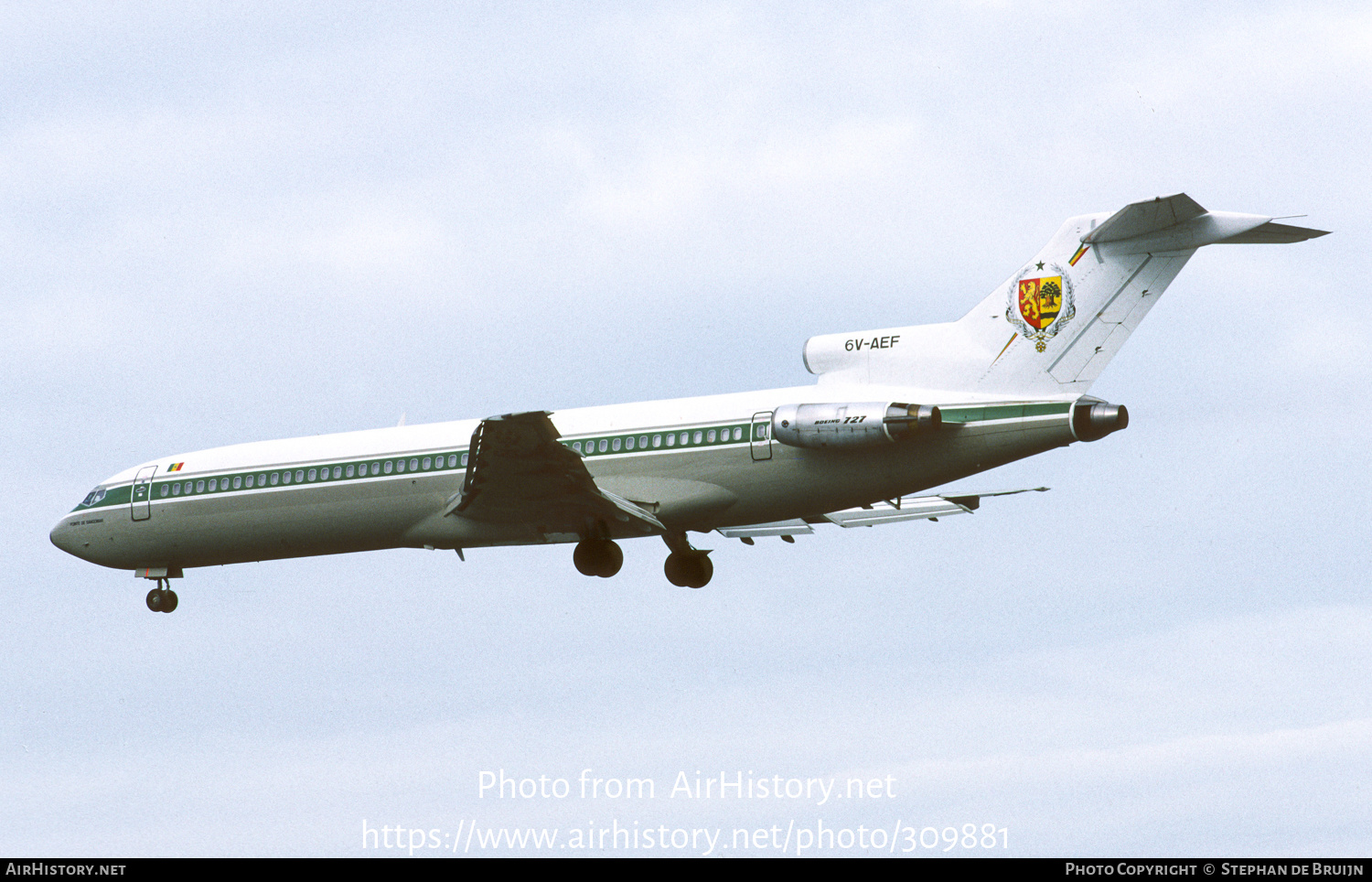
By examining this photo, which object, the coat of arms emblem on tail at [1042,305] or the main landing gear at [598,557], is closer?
the coat of arms emblem on tail at [1042,305]

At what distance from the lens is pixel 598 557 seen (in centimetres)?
2686

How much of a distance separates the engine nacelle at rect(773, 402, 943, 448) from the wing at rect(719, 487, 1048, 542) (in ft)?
12.7

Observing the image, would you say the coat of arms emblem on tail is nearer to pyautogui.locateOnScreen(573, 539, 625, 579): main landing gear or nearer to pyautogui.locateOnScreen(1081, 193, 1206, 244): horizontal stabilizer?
pyautogui.locateOnScreen(1081, 193, 1206, 244): horizontal stabilizer

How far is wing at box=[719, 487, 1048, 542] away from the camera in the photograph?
2756 cm

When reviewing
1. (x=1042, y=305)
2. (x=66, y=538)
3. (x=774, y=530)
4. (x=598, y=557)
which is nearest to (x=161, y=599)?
(x=66, y=538)

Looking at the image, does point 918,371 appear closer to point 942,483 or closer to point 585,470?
point 942,483

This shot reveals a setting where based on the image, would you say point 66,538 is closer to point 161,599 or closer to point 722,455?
point 161,599

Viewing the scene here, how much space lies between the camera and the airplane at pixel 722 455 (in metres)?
22.2

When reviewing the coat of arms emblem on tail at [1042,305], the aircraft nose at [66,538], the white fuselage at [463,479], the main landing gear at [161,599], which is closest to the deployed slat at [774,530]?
the white fuselage at [463,479]

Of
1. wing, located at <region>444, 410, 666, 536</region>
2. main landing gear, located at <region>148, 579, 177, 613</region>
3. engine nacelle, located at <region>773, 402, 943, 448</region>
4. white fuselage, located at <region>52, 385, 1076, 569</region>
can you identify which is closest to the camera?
engine nacelle, located at <region>773, 402, 943, 448</region>

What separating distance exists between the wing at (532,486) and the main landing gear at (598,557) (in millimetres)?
263

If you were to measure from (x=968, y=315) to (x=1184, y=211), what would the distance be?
339cm

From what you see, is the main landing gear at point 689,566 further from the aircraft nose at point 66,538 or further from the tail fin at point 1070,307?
the aircraft nose at point 66,538

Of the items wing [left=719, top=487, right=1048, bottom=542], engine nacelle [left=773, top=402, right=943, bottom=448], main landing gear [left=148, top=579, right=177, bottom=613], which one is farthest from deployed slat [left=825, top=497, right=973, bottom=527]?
main landing gear [left=148, top=579, right=177, bottom=613]
